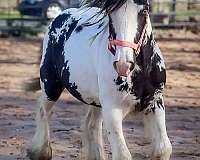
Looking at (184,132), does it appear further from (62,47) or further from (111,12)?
(111,12)

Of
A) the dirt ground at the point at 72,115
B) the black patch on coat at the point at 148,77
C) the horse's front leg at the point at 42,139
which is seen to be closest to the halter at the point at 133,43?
the black patch on coat at the point at 148,77

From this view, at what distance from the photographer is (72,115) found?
9281 millimetres

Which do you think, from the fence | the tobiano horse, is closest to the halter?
the tobiano horse

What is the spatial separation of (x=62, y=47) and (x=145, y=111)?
1.37 metres

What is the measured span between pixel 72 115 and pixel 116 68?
4536 mm

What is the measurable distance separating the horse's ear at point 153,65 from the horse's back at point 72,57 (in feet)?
1.76

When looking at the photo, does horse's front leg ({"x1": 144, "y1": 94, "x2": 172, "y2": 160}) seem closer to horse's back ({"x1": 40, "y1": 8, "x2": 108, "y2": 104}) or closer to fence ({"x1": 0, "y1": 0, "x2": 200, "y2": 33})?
horse's back ({"x1": 40, "y1": 8, "x2": 108, "y2": 104})

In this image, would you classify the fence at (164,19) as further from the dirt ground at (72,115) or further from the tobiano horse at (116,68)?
the tobiano horse at (116,68)

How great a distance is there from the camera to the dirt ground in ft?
23.5

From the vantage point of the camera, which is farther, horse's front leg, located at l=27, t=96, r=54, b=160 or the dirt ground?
the dirt ground

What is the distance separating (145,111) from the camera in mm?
5348

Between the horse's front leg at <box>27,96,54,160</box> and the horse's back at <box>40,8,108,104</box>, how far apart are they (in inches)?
5.7

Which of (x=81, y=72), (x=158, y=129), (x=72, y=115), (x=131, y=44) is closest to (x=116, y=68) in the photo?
(x=131, y=44)

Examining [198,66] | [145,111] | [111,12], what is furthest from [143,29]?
[198,66]
